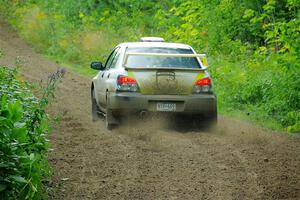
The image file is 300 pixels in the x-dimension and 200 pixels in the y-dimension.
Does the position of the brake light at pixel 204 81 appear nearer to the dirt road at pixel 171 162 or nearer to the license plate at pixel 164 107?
the license plate at pixel 164 107

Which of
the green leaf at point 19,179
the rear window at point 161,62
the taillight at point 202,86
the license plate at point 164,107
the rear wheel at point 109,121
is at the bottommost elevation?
the rear wheel at point 109,121

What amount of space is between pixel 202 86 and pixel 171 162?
3.21m

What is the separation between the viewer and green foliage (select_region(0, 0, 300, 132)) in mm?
15109

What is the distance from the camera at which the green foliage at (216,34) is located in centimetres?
1511

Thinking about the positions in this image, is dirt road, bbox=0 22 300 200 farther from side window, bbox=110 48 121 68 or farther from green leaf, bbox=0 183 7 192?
green leaf, bbox=0 183 7 192

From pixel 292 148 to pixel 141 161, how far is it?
2.63 metres

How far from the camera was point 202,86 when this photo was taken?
12844 mm

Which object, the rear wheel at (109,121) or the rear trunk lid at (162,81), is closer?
the rear trunk lid at (162,81)

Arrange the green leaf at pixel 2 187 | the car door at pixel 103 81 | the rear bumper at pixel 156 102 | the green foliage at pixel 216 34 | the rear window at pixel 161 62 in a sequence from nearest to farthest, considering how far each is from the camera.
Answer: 1. the green leaf at pixel 2 187
2. the rear bumper at pixel 156 102
3. the rear window at pixel 161 62
4. the car door at pixel 103 81
5. the green foliage at pixel 216 34

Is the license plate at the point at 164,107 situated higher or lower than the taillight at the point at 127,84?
lower

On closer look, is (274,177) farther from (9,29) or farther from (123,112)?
(9,29)

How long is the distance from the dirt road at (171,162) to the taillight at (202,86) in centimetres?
73

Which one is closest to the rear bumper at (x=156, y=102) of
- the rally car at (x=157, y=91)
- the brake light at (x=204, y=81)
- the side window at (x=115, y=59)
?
the rally car at (x=157, y=91)

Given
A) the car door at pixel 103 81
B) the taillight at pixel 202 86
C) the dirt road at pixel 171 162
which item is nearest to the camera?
the dirt road at pixel 171 162
